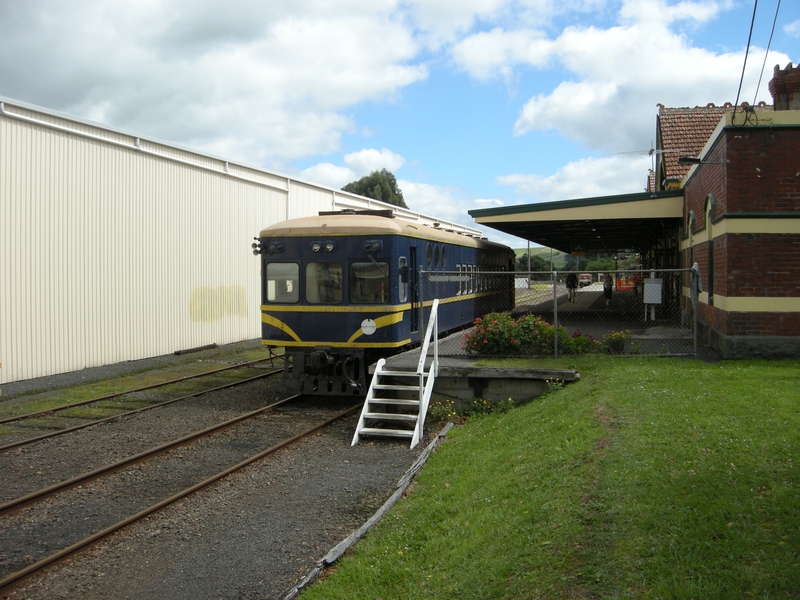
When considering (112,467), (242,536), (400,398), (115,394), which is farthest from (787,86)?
(115,394)

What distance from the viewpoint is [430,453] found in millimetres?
8680

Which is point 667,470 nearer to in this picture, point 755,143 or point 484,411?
point 484,411

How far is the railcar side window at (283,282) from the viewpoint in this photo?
39.0 ft

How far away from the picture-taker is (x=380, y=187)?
68.2 metres

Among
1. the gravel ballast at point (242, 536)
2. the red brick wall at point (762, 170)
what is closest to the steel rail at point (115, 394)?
the gravel ballast at point (242, 536)

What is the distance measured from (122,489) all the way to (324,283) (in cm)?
507

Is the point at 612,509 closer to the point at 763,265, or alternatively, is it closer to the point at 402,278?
the point at 402,278

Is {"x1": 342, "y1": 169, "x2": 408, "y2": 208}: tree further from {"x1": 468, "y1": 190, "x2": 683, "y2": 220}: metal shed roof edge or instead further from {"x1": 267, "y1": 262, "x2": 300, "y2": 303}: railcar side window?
{"x1": 267, "y1": 262, "x2": 300, "y2": 303}: railcar side window

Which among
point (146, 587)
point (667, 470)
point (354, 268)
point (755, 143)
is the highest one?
point (755, 143)

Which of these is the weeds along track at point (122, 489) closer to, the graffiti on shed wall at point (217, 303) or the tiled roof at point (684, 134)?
the graffiti on shed wall at point (217, 303)

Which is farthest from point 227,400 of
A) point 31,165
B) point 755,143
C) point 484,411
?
point 755,143

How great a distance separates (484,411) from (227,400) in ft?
15.8

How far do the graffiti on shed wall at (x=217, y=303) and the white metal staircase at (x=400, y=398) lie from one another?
11.4m

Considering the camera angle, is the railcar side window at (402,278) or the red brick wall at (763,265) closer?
the red brick wall at (763,265)
